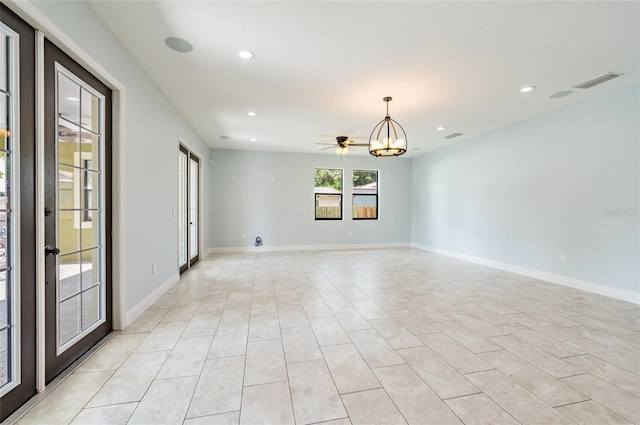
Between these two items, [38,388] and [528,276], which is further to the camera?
[528,276]

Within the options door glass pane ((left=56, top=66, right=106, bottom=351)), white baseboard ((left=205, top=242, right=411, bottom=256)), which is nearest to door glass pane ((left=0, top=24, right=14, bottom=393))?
door glass pane ((left=56, top=66, right=106, bottom=351))

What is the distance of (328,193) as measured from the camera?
823cm

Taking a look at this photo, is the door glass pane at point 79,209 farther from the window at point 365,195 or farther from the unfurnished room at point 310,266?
the window at point 365,195

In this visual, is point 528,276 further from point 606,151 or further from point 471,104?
point 471,104

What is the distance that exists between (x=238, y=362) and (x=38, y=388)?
122 centimetres

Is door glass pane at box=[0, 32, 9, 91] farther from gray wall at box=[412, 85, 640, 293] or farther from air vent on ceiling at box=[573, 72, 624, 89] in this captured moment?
gray wall at box=[412, 85, 640, 293]

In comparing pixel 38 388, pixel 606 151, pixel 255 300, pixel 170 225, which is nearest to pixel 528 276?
pixel 606 151

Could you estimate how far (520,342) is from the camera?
2.49 meters

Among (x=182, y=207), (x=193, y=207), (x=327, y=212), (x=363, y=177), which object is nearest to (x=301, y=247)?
(x=327, y=212)

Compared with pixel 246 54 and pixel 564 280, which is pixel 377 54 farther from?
pixel 564 280

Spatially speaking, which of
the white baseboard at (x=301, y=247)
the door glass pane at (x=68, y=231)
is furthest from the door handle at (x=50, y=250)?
the white baseboard at (x=301, y=247)

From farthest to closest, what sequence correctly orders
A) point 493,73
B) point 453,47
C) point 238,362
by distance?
point 493,73 → point 453,47 → point 238,362

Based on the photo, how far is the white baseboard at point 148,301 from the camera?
2.83 meters

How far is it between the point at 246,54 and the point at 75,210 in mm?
2120
